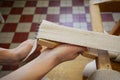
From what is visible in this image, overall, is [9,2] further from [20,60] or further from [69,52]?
[69,52]

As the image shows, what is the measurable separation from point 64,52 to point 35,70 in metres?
0.13

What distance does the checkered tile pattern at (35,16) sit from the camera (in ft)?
6.24

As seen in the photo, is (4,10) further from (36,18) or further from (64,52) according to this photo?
(64,52)

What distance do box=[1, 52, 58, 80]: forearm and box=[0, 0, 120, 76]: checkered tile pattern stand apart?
4.06 feet

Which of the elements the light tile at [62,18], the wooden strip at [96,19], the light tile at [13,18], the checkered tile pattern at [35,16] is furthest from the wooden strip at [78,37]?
the light tile at [13,18]

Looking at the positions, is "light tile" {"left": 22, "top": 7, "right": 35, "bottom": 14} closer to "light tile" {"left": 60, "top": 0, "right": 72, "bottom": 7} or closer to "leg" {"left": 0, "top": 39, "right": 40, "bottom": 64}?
"light tile" {"left": 60, "top": 0, "right": 72, "bottom": 7}

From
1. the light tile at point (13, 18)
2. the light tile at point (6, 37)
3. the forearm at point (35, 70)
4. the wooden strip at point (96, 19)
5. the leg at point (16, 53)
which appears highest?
the wooden strip at point (96, 19)

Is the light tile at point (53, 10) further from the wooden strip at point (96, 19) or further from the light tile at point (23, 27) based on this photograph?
the wooden strip at point (96, 19)

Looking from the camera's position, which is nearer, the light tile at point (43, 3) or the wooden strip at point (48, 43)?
the wooden strip at point (48, 43)

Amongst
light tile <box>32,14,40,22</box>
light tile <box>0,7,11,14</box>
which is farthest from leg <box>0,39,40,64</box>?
light tile <box>0,7,11,14</box>

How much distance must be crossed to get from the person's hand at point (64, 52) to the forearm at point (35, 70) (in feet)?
0.07

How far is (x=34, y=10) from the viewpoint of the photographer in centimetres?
221

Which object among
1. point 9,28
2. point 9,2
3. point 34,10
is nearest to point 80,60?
point 9,28

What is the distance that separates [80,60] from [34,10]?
136cm
